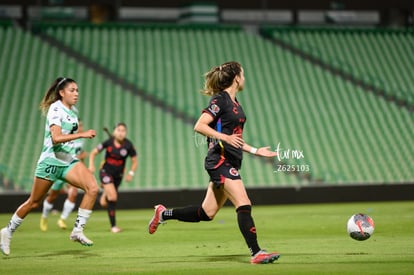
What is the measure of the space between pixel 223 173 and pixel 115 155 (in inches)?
319

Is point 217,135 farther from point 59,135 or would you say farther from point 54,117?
point 54,117

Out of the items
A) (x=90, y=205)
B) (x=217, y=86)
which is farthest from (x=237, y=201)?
(x=90, y=205)

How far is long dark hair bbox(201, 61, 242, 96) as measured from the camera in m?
10.5

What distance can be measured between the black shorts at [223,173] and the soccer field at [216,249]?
1.03m

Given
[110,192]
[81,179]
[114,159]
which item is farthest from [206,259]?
[114,159]

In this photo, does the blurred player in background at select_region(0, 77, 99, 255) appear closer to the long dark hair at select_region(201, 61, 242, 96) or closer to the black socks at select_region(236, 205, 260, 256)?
the long dark hair at select_region(201, 61, 242, 96)

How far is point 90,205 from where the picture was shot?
39.4ft

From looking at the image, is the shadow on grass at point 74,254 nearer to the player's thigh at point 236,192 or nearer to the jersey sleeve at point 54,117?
the jersey sleeve at point 54,117

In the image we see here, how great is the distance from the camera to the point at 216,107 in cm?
1023

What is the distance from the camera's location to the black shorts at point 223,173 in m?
10.2

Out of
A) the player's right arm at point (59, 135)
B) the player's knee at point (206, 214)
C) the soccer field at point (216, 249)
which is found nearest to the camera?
the soccer field at point (216, 249)

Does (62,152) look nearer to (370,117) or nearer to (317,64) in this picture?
(370,117)

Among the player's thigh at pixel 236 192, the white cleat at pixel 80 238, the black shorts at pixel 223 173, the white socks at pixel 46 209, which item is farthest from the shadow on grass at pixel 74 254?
the white socks at pixel 46 209

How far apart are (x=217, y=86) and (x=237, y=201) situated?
1.55 meters
